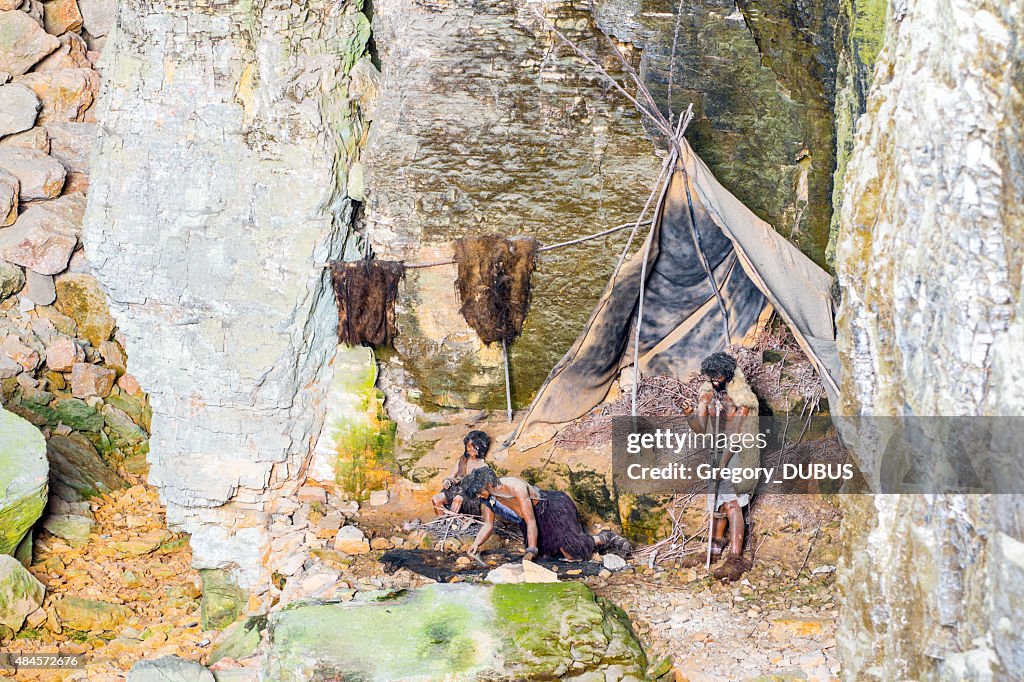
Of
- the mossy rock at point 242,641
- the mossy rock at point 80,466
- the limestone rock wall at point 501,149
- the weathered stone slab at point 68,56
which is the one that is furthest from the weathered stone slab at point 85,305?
the mossy rock at point 242,641

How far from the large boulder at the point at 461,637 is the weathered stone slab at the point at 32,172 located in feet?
17.0

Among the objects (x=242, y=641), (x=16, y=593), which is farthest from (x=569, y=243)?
(x=16, y=593)

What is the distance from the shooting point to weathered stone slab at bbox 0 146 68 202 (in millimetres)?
8781

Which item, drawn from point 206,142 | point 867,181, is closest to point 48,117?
point 206,142

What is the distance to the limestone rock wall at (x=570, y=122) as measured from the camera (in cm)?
655

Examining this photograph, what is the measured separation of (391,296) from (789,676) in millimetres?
3664

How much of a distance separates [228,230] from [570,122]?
8.14ft

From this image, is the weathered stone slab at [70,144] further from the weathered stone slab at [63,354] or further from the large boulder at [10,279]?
Result: the weathered stone slab at [63,354]

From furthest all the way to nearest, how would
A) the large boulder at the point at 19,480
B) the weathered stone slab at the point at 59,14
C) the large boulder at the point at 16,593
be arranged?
1. the weathered stone slab at the point at 59,14
2. the large boulder at the point at 19,480
3. the large boulder at the point at 16,593

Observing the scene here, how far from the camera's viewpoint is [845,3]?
21.3ft

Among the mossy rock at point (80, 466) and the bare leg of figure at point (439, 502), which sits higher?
the bare leg of figure at point (439, 502)

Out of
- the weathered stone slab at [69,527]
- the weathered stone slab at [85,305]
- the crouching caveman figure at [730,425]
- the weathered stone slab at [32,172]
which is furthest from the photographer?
the weathered stone slab at [85,305]

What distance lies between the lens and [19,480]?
704 cm

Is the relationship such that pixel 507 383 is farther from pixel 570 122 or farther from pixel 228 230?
A: pixel 228 230
